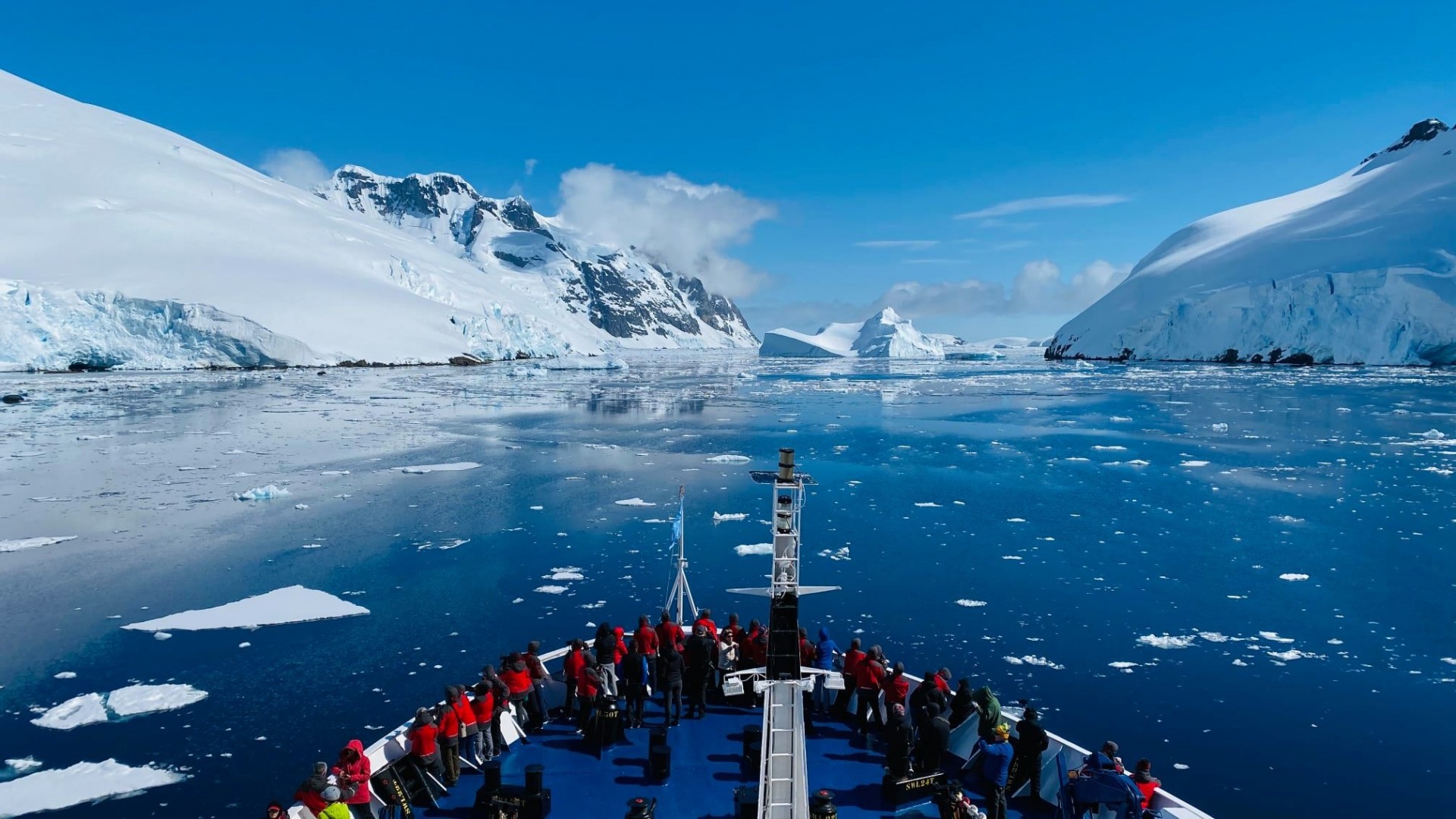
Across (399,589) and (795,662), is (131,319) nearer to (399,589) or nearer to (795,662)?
(399,589)

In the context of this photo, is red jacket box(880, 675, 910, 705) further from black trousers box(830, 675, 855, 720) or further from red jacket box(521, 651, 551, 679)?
red jacket box(521, 651, 551, 679)

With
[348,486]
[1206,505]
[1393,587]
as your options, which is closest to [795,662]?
[1393,587]

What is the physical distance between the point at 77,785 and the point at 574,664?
18.2 ft

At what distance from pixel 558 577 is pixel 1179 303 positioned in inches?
3903

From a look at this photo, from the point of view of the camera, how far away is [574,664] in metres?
9.35

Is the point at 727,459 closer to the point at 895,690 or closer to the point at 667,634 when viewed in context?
the point at 667,634

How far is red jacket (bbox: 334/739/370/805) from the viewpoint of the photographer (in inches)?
281

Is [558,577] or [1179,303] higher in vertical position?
[1179,303]

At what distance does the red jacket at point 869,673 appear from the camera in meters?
9.22

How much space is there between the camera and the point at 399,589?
15.8m

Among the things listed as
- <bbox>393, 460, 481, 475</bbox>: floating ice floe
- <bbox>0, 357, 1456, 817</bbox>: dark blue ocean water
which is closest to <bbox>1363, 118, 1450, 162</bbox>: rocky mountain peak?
<bbox>0, 357, 1456, 817</bbox>: dark blue ocean water

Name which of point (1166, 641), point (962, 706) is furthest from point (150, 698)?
point (1166, 641)

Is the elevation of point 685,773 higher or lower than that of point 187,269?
lower

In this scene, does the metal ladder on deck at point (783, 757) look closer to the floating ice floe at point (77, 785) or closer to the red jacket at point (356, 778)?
the red jacket at point (356, 778)
